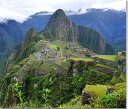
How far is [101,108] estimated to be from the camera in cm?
355

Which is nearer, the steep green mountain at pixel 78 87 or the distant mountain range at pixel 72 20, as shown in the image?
the steep green mountain at pixel 78 87

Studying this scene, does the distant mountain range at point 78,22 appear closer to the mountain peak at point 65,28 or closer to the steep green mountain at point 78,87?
the mountain peak at point 65,28

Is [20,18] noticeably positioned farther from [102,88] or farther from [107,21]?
[107,21]

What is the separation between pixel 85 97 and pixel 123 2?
8.83 ft

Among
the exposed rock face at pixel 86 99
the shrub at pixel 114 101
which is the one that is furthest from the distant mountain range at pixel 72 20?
the shrub at pixel 114 101

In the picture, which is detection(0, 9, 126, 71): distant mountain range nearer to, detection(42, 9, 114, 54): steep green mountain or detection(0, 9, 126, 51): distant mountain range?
detection(0, 9, 126, 51): distant mountain range

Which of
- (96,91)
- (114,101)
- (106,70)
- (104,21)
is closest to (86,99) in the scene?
(96,91)

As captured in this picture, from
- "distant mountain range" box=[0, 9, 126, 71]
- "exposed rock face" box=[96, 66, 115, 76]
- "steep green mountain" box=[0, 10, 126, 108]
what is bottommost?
"steep green mountain" box=[0, 10, 126, 108]

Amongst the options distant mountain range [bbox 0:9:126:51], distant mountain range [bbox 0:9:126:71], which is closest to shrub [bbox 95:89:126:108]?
distant mountain range [bbox 0:9:126:51]

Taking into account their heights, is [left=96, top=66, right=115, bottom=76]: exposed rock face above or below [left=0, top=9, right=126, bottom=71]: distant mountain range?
below

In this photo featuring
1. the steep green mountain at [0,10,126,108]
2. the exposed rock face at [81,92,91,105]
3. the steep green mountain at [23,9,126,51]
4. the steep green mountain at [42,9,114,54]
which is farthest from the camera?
the steep green mountain at [42,9,114,54]

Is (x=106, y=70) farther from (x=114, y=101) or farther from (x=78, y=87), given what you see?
(x=114, y=101)

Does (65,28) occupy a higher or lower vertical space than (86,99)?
higher

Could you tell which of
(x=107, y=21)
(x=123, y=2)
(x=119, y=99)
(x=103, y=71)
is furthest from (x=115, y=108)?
(x=107, y=21)
